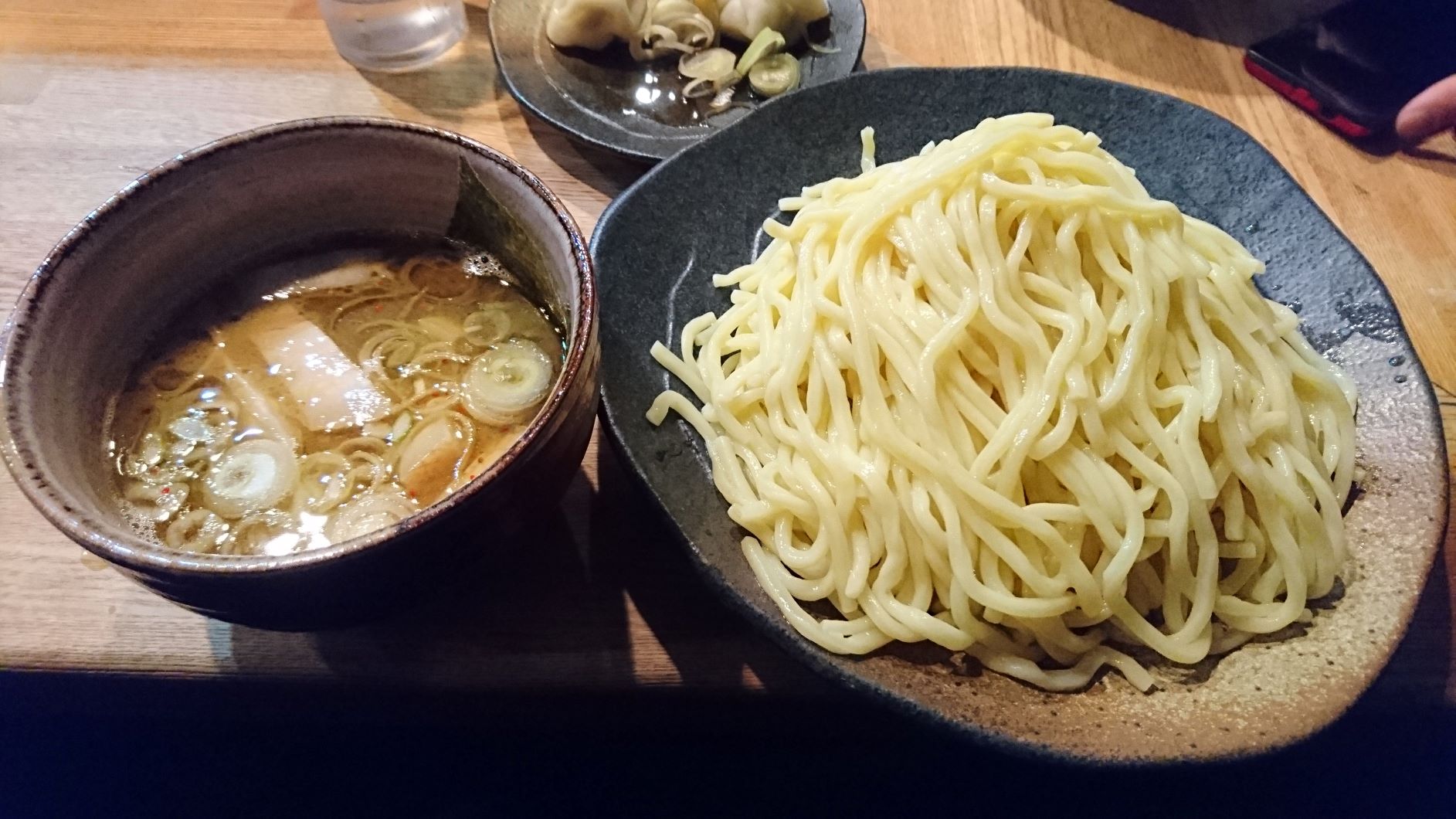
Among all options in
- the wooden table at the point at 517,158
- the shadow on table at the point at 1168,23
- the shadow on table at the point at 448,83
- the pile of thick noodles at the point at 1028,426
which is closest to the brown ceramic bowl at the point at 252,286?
the wooden table at the point at 517,158

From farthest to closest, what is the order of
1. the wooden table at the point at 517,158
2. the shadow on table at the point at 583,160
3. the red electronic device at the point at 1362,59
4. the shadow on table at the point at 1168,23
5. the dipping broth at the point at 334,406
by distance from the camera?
the shadow on table at the point at 1168,23, the red electronic device at the point at 1362,59, the shadow on table at the point at 583,160, the wooden table at the point at 517,158, the dipping broth at the point at 334,406

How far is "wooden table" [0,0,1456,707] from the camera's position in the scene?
1.20 meters

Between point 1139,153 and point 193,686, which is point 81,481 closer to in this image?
point 193,686

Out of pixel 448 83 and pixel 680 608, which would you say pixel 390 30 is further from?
pixel 680 608

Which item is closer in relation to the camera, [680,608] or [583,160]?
[680,608]

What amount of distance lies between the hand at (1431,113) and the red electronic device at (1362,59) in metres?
0.05

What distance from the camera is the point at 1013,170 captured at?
1.46m

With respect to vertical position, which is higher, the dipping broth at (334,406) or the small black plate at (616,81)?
the small black plate at (616,81)

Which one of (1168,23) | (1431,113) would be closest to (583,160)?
(1168,23)

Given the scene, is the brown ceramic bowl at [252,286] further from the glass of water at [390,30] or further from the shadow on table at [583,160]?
the glass of water at [390,30]

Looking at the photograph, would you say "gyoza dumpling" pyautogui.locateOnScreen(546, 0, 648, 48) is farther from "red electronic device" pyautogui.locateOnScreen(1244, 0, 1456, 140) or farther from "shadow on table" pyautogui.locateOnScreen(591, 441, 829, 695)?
"red electronic device" pyautogui.locateOnScreen(1244, 0, 1456, 140)

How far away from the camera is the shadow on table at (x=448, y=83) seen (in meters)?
2.10

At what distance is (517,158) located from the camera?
76.9 inches

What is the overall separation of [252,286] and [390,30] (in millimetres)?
1193
